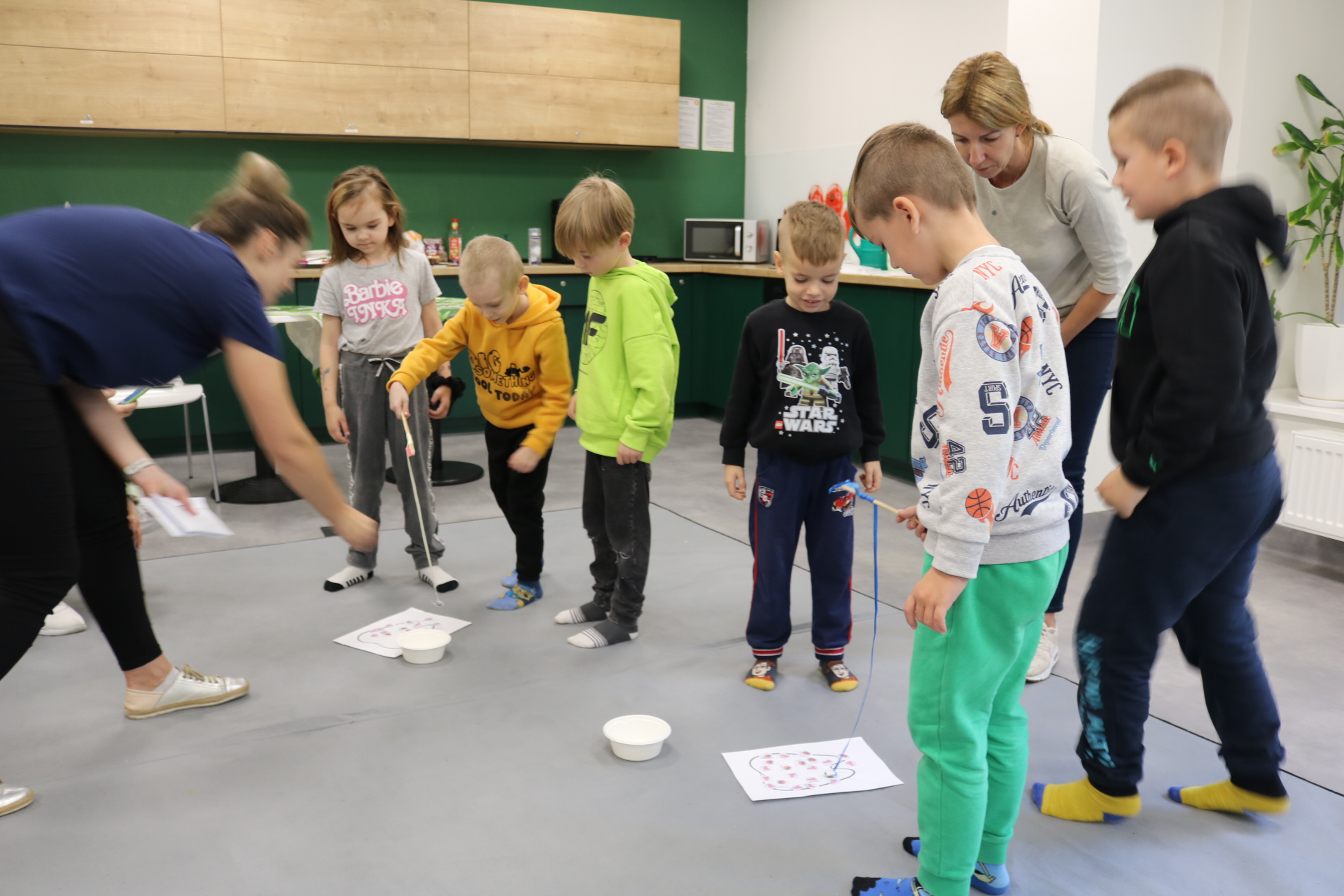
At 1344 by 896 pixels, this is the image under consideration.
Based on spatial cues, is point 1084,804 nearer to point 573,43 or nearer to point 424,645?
point 424,645

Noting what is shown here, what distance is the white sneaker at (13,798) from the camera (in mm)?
1703

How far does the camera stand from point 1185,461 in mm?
1427

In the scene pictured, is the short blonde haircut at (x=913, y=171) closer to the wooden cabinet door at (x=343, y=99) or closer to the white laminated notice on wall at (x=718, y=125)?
the wooden cabinet door at (x=343, y=99)

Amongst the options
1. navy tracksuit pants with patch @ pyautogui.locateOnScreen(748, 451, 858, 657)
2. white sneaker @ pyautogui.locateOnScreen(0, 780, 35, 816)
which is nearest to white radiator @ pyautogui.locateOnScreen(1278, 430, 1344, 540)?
navy tracksuit pants with patch @ pyautogui.locateOnScreen(748, 451, 858, 657)

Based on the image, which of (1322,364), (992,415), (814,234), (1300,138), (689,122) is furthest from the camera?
(689,122)

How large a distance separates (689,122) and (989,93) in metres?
4.30

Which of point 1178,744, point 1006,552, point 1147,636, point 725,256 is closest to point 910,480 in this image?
point 725,256

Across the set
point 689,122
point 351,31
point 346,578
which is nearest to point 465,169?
point 351,31

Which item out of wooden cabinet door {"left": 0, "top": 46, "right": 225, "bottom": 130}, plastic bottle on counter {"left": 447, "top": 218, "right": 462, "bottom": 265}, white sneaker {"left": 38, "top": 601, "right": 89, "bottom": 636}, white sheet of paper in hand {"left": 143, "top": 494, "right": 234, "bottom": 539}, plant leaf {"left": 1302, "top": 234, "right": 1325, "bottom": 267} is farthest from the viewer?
plastic bottle on counter {"left": 447, "top": 218, "right": 462, "bottom": 265}

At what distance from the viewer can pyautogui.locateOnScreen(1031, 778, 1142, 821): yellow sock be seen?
168cm

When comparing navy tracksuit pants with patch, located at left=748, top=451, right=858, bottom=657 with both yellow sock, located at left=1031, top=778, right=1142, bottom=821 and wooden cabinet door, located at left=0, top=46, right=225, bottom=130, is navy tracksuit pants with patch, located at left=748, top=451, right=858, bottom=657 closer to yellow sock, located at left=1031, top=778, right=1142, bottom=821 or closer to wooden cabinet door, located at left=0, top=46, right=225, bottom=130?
yellow sock, located at left=1031, top=778, right=1142, bottom=821

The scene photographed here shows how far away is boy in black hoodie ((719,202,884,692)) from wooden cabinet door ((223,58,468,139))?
11.1ft

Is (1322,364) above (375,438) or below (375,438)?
above

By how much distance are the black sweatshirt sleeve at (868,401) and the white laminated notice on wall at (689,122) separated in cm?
409
